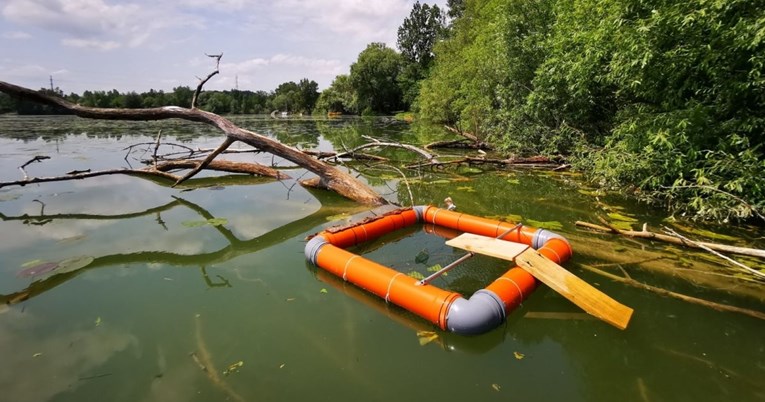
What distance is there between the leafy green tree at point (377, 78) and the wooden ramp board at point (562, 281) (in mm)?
49890

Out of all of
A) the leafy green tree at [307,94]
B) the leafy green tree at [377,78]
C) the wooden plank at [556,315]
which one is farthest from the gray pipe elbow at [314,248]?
the leafy green tree at [307,94]

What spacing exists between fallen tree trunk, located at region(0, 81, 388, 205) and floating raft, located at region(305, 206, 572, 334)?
194 centimetres

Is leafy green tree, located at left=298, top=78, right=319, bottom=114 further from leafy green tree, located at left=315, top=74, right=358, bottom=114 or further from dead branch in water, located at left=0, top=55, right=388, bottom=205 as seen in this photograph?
dead branch in water, located at left=0, top=55, right=388, bottom=205

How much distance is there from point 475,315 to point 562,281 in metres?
1.04

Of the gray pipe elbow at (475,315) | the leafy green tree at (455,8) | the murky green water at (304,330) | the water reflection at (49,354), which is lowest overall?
the water reflection at (49,354)

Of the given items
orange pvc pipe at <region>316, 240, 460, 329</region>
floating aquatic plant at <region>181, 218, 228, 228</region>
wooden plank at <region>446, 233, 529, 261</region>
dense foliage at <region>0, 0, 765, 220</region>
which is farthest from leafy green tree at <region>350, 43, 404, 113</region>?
orange pvc pipe at <region>316, 240, 460, 329</region>

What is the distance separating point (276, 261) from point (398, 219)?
1.91 meters

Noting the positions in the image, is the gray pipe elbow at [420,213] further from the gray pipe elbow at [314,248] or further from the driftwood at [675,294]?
the driftwood at [675,294]

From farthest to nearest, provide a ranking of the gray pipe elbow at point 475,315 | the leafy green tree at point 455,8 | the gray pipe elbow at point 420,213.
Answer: the leafy green tree at point 455,8, the gray pipe elbow at point 420,213, the gray pipe elbow at point 475,315

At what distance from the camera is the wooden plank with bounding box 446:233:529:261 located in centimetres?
387

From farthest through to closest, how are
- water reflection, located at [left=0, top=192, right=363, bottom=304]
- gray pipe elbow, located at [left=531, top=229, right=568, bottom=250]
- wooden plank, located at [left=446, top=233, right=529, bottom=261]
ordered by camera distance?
gray pipe elbow, located at [left=531, top=229, right=568, bottom=250]
water reflection, located at [left=0, top=192, right=363, bottom=304]
wooden plank, located at [left=446, top=233, right=529, bottom=261]

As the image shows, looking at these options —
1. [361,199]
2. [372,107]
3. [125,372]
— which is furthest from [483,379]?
[372,107]

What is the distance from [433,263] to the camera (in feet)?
15.0

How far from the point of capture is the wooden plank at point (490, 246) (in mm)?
3871
